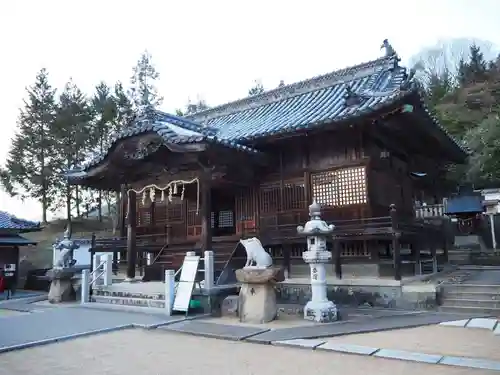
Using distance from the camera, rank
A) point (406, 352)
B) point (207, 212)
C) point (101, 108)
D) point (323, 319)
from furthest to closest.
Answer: point (101, 108) < point (207, 212) < point (323, 319) < point (406, 352)

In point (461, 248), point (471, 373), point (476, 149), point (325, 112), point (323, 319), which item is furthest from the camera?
point (461, 248)

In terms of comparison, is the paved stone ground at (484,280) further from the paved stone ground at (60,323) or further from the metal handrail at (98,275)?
the metal handrail at (98,275)

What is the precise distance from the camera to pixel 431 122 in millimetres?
13430

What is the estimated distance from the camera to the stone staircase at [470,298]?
989 centimetres

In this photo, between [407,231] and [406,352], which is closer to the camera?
[406,352]

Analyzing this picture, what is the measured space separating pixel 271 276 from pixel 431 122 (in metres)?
7.84

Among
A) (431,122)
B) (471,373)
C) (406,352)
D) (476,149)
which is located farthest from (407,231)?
(476,149)

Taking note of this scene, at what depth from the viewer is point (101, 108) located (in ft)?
122

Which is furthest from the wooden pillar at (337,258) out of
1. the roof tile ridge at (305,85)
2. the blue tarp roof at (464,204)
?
the blue tarp roof at (464,204)

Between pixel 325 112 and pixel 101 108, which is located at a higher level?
pixel 101 108

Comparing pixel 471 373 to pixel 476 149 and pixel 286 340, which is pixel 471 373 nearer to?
pixel 286 340

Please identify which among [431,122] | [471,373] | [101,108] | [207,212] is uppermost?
[101,108]

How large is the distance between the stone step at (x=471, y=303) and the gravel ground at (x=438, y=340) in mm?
2064

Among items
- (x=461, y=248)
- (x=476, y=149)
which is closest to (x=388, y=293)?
(x=476, y=149)
